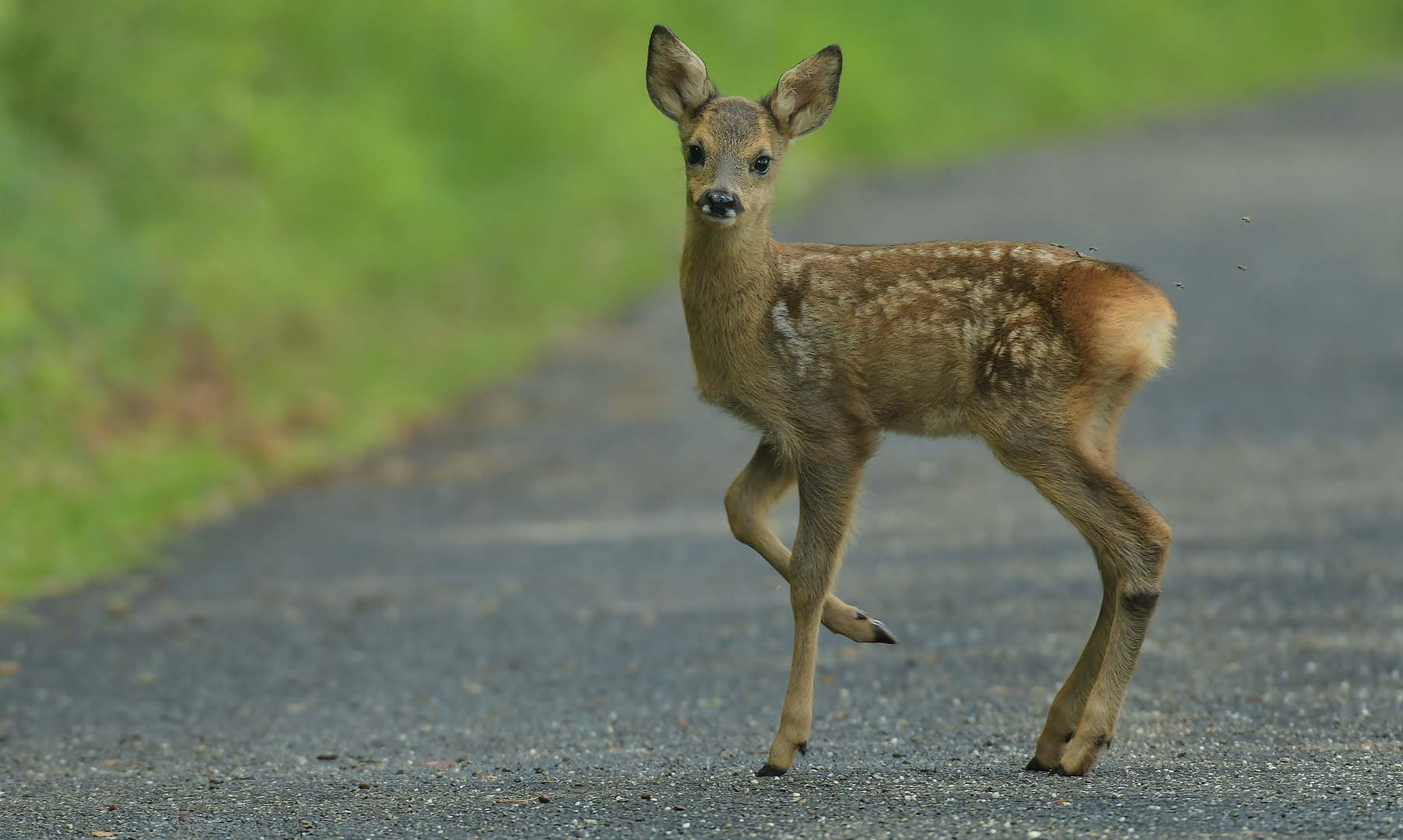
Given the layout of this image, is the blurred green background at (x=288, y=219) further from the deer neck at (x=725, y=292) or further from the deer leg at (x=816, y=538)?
the deer leg at (x=816, y=538)

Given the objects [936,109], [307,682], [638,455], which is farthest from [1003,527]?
[936,109]

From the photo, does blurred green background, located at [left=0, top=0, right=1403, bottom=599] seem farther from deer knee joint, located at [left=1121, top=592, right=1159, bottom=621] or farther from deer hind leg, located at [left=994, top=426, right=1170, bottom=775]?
deer knee joint, located at [left=1121, top=592, right=1159, bottom=621]

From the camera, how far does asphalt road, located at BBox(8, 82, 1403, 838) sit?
17.5 feet

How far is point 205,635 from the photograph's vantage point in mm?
8438

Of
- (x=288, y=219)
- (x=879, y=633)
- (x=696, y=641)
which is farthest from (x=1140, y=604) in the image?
(x=288, y=219)

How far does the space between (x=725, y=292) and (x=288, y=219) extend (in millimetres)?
9808

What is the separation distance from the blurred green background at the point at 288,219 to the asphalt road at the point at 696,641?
0.70m

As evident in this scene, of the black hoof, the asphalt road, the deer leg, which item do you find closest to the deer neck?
the deer leg

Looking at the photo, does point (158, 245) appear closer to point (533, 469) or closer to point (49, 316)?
point (49, 316)

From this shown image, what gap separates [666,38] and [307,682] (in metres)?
3.09

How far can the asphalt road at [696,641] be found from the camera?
534 centimetres

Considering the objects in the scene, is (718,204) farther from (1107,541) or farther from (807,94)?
(1107,541)

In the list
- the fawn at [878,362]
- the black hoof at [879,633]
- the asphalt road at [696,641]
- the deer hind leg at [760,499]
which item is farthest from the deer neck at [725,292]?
the asphalt road at [696,641]

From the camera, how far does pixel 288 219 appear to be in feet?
49.4
